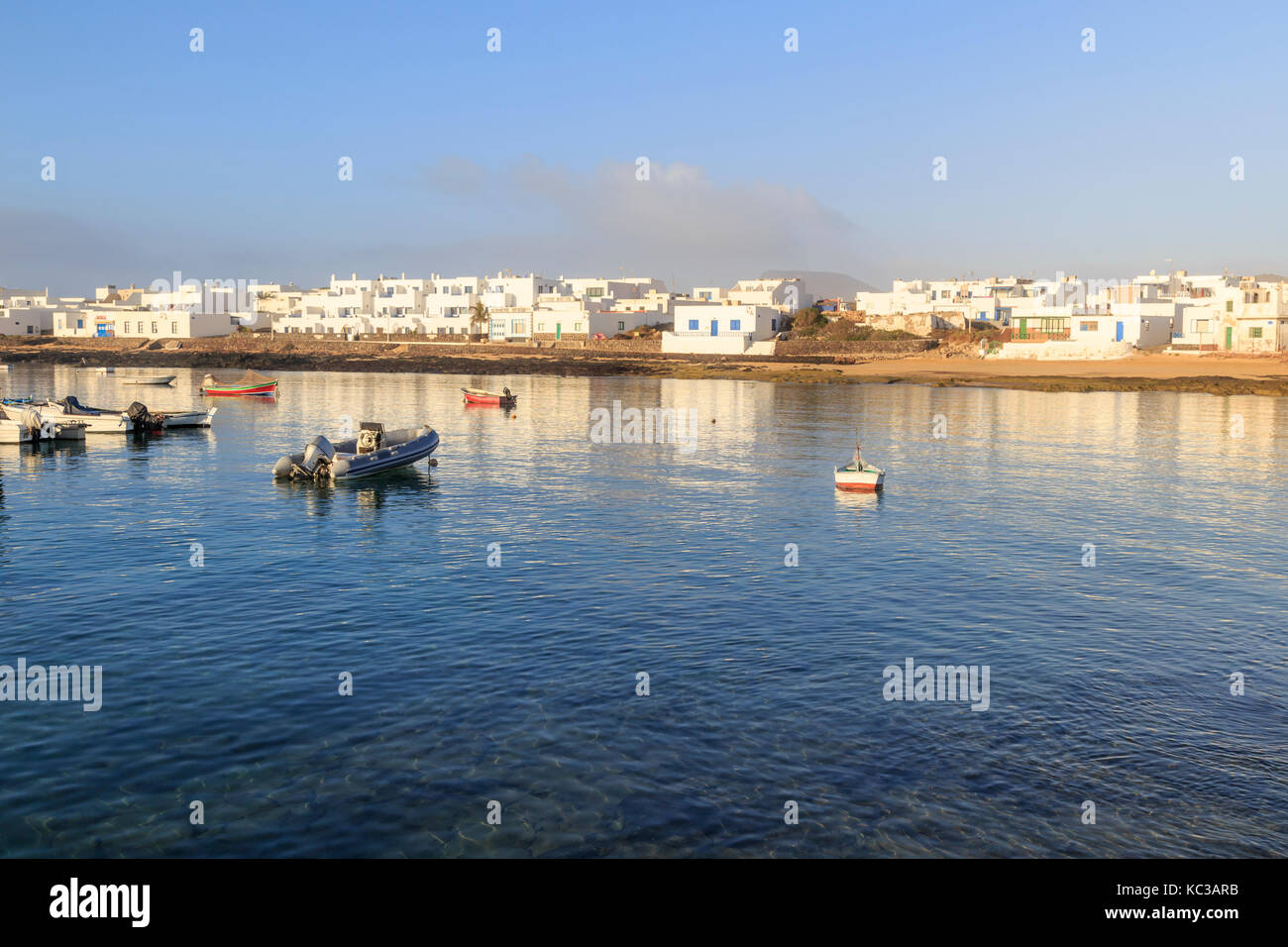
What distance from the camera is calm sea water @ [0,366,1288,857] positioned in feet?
47.5

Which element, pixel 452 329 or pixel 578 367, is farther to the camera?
pixel 452 329

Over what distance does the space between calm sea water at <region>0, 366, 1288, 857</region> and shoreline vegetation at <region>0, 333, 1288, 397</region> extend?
206 ft

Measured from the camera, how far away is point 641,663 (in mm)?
21141

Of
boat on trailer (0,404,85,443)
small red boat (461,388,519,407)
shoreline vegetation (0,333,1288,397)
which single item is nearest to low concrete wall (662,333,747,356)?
shoreline vegetation (0,333,1288,397)

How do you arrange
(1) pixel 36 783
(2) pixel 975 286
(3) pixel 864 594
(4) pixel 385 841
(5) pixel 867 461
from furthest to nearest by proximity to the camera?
(2) pixel 975 286 < (5) pixel 867 461 < (3) pixel 864 594 < (1) pixel 36 783 < (4) pixel 385 841

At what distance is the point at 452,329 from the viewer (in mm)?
170250

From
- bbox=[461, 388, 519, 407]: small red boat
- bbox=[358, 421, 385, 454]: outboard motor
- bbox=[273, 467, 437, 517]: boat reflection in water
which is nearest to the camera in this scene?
bbox=[273, 467, 437, 517]: boat reflection in water

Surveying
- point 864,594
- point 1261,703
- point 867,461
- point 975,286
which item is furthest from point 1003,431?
point 975,286

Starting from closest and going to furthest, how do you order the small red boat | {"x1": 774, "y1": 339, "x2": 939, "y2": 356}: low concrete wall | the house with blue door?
the small red boat < {"x1": 774, "y1": 339, "x2": 939, "y2": 356}: low concrete wall < the house with blue door

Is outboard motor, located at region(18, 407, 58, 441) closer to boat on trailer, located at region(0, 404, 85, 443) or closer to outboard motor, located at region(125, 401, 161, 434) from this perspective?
boat on trailer, located at region(0, 404, 85, 443)

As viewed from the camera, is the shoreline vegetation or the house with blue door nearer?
the shoreline vegetation

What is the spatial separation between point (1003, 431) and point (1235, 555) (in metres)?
35.9
